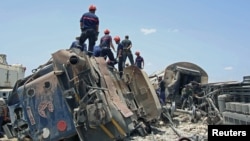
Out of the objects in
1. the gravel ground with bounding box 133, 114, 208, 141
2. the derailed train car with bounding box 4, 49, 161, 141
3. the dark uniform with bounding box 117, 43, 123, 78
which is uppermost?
the dark uniform with bounding box 117, 43, 123, 78

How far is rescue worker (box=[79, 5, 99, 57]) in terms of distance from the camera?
7715 mm

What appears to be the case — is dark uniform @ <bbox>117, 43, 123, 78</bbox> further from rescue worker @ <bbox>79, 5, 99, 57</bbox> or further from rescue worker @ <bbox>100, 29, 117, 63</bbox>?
rescue worker @ <bbox>79, 5, 99, 57</bbox>

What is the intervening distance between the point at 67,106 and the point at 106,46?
375cm

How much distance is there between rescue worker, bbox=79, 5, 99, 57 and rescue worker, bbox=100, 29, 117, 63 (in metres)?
1.40

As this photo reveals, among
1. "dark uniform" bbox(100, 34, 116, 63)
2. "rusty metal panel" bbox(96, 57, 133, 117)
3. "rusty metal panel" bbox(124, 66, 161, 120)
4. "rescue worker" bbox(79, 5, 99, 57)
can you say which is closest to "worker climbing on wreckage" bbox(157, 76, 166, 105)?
"dark uniform" bbox(100, 34, 116, 63)

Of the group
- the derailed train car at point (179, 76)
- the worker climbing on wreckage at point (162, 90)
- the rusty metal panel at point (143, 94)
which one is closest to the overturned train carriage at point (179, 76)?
the derailed train car at point (179, 76)

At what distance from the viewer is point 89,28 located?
777 centimetres

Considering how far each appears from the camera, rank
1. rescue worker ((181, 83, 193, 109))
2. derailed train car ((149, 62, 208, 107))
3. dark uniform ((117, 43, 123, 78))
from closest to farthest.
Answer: dark uniform ((117, 43, 123, 78)), rescue worker ((181, 83, 193, 109)), derailed train car ((149, 62, 208, 107))

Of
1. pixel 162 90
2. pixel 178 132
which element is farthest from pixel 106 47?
pixel 162 90

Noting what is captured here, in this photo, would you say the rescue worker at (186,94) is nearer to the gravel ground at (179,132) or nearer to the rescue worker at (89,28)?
the gravel ground at (179,132)

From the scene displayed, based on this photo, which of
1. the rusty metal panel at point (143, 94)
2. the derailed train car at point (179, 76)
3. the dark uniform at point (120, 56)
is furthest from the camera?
the derailed train car at point (179, 76)

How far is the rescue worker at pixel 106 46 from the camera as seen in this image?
9.23 m

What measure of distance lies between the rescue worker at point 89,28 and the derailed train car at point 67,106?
1393mm

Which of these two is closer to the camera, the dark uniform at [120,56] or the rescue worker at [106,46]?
the rescue worker at [106,46]
